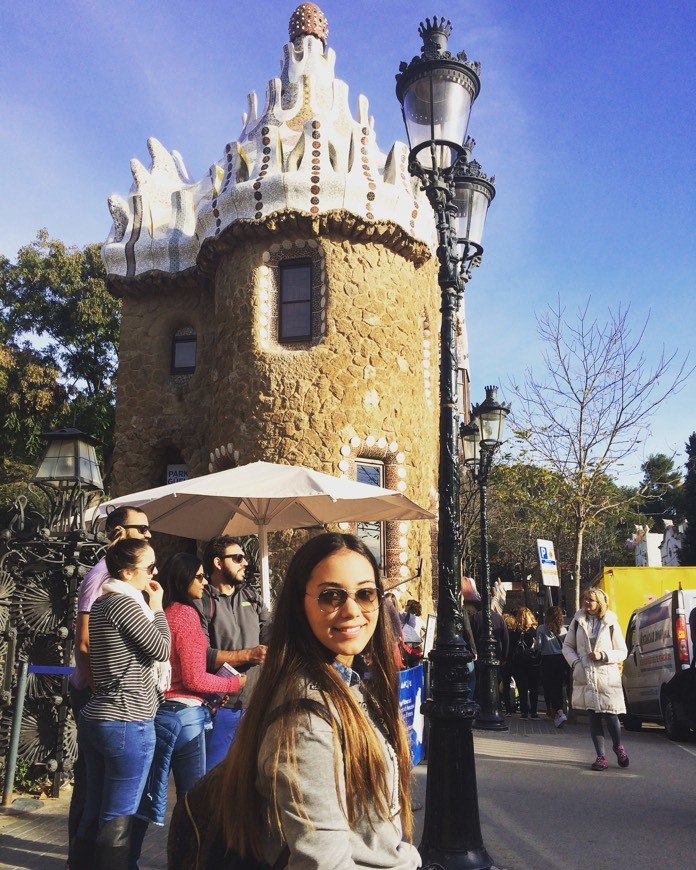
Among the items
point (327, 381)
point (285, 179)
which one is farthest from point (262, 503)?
point (285, 179)


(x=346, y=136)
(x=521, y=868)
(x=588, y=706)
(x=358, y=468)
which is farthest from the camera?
(x=346, y=136)

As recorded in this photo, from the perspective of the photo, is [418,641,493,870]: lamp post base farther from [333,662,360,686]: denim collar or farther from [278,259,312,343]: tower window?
[278,259,312,343]: tower window

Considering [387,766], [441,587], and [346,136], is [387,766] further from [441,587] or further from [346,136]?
[346,136]

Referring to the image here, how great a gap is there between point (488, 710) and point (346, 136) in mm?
11331

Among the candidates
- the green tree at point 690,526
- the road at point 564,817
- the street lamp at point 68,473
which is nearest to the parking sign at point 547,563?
the road at point 564,817

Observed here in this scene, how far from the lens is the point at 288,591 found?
193cm

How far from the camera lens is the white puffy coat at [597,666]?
7660 millimetres

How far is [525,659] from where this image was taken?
1251 centimetres

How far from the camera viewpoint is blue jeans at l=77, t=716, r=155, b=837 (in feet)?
11.4

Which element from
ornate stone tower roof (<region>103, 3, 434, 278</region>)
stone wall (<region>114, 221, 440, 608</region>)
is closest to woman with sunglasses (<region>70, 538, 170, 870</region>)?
→ stone wall (<region>114, 221, 440, 608</region>)

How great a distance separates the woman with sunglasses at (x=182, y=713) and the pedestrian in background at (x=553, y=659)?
8526 millimetres

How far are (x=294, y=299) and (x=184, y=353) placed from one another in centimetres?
349

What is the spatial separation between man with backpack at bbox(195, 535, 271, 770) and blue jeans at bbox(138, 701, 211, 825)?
1.03 ft

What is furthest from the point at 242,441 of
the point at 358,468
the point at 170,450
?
the point at 170,450
